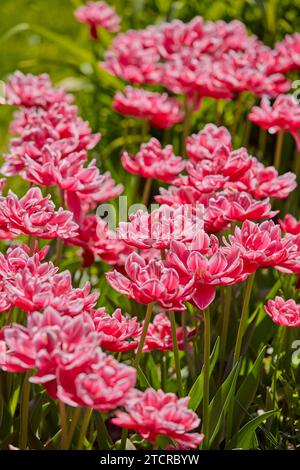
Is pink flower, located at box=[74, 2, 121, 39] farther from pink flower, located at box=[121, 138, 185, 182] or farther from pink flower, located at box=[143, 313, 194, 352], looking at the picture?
pink flower, located at box=[143, 313, 194, 352]

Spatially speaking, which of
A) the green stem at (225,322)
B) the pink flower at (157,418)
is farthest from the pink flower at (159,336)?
the pink flower at (157,418)

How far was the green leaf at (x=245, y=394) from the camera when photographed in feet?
5.55

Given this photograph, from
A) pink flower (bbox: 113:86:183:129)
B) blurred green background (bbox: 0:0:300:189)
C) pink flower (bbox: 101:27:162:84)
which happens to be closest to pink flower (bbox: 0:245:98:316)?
pink flower (bbox: 113:86:183:129)

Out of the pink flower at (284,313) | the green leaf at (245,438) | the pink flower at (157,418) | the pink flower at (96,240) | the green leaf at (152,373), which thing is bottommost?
the green leaf at (152,373)

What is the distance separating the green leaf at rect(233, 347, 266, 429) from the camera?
1691 mm

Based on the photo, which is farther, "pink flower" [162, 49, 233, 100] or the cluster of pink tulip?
"pink flower" [162, 49, 233, 100]

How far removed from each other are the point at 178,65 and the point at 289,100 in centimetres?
38

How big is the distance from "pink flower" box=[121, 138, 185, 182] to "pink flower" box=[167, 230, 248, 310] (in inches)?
23.3

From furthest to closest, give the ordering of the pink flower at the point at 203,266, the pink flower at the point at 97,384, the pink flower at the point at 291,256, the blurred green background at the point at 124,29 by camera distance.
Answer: the blurred green background at the point at 124,29 → the pink flower at the point at 291,256 → the pink flower at the point at 203,266 → the pink flower at the point at 97,384

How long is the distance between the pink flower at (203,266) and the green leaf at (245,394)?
264 millimetres

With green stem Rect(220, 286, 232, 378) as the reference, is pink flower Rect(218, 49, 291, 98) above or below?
above

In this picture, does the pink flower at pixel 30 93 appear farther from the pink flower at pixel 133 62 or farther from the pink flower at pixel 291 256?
the pink flower at pixel 291 256

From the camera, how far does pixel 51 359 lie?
3.93 ft

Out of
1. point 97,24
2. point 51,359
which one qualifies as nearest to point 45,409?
point 51,359
